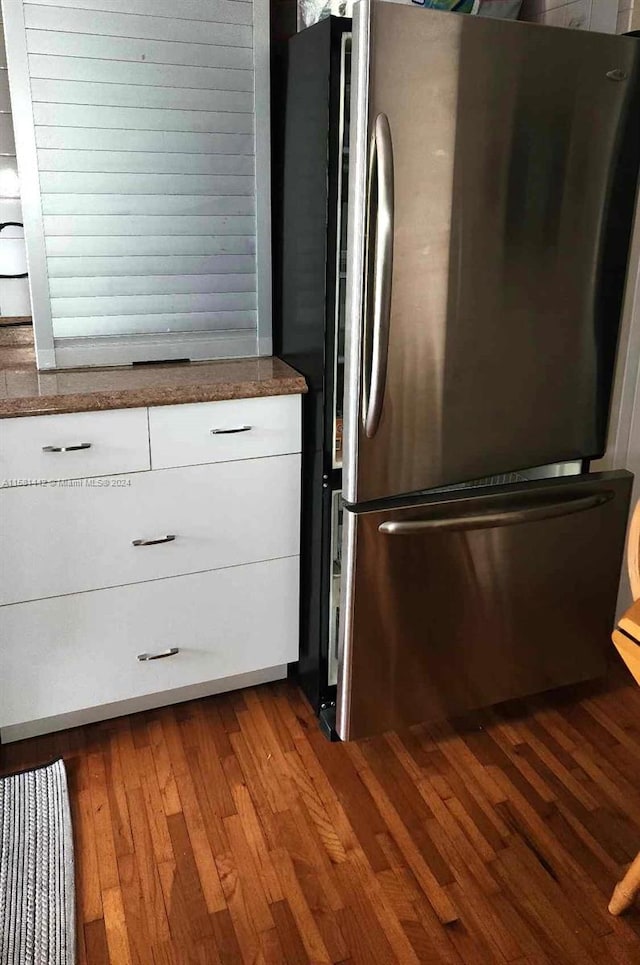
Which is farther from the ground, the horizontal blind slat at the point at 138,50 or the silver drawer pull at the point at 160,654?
the horizontal blind slat at the point at 138,50

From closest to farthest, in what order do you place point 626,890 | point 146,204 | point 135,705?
point 626,890
point 146,204
point 135,705

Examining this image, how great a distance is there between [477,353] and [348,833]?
3.61 feet

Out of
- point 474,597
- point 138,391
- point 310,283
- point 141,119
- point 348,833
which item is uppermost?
point 141,119

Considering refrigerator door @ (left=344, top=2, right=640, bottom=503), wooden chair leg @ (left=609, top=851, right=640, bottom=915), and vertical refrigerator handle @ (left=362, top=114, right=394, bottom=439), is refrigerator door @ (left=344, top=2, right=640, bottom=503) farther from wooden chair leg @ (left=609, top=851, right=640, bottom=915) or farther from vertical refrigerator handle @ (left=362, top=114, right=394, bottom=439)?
wooden chair leg @ (left=609, top=851, right=640, bottom=915)

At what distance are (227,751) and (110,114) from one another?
157cm

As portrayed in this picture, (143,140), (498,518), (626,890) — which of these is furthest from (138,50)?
(626,890)

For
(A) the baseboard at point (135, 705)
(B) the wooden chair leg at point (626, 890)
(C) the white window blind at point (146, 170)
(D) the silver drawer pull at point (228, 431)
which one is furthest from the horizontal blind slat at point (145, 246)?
(B) the wooden chair leg at point (626, 890)

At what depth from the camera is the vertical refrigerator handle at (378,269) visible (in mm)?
1514

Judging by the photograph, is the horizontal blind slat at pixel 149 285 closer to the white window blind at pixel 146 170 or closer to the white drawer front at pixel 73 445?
the white window blind at pixel 146 170

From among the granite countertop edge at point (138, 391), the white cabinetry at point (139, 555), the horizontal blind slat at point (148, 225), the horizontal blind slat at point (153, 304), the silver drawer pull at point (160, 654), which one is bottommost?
the silver drawer pull at point (160, 654)

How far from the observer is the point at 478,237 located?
1662mm

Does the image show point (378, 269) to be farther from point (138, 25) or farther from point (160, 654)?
point (160, 654)

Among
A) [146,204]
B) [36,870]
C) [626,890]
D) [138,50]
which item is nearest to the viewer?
[626,890]

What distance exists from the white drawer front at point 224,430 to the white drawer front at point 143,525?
0.03 meters
